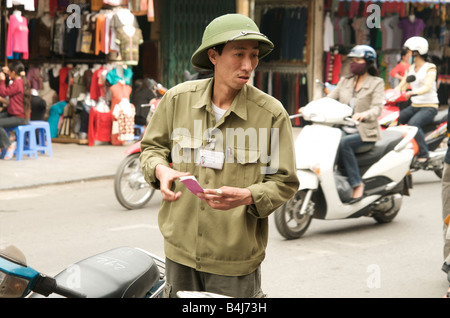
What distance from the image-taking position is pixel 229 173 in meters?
2.98

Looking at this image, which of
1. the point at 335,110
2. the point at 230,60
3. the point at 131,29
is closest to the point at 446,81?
the point at 131,29

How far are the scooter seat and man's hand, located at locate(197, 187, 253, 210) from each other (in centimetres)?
512

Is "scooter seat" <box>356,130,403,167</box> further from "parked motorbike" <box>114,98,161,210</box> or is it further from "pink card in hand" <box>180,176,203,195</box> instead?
"pink card in hand" <box>180,176,203,195</box>

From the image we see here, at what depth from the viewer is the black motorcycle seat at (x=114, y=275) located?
8.96 feet

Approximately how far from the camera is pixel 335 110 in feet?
24.3

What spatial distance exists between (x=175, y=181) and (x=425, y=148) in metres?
7.82

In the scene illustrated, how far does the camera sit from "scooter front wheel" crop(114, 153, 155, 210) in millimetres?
8562

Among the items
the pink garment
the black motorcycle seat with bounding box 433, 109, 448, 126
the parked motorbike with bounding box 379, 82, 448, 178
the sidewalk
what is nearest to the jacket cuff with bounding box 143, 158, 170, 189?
the sidewalk

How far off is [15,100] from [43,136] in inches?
44.6

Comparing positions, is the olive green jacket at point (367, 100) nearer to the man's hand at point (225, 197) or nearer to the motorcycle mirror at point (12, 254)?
the man's hand at point (225, 197)

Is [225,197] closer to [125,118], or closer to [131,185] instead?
[131,185]

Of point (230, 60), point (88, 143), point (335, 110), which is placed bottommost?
point (88, 143)

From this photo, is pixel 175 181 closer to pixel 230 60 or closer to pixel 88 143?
pixel 230 60
